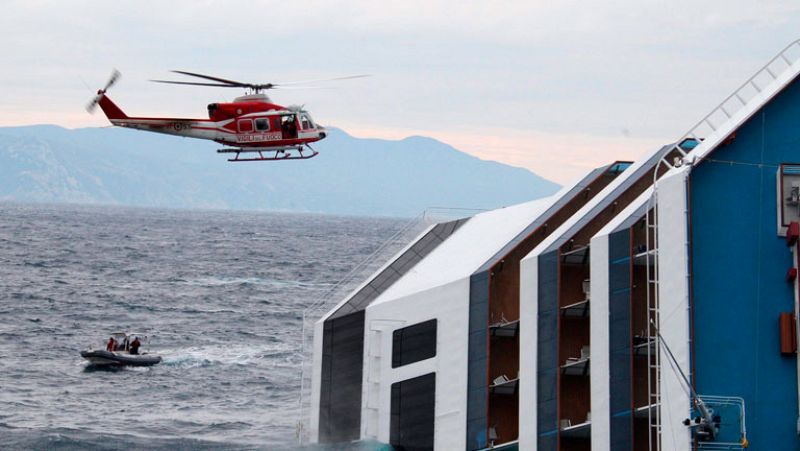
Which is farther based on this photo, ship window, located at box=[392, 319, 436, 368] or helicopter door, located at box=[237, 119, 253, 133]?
helicopter door, located at box=[237, 119, 253, 133]

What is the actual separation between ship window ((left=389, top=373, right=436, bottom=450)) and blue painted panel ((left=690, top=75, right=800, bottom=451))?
9.67m

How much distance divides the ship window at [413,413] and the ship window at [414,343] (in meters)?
0.64

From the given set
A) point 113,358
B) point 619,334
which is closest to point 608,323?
point 619,334

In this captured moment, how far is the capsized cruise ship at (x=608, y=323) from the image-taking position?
29.1m

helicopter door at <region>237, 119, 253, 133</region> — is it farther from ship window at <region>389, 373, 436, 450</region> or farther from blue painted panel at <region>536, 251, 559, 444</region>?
blue painted panel at <region>536, 251, 559, 444</region>

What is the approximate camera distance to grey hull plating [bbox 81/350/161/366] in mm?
69312

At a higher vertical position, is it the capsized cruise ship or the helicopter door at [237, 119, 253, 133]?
the helicopter door at [237, 119, 253, 133]

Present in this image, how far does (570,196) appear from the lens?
1580 inches

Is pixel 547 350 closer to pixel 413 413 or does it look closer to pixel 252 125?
pixel 413 413

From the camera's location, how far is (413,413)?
36750 mm

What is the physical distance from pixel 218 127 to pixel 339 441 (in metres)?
25.7

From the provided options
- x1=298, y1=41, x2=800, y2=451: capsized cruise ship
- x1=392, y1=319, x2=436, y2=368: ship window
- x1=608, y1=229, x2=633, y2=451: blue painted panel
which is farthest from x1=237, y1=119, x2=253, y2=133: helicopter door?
x1=608, y1=229, x2=633, y2=451: blue painted panel

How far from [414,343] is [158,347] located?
4511 cm

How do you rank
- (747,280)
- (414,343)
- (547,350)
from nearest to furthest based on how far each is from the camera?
(747,280), (547,350), (414,343)
